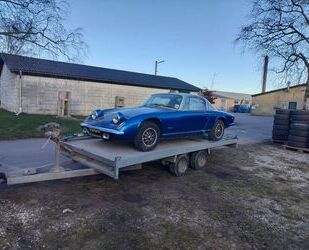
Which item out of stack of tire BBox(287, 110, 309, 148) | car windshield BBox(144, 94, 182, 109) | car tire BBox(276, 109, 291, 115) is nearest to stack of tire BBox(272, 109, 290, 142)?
car tire BBox(276, 109, 291, 115)

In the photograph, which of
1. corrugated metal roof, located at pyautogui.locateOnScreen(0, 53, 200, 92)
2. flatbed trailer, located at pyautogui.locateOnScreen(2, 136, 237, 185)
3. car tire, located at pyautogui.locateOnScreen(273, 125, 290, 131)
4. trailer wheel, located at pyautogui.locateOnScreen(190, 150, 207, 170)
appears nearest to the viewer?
flatbed trailer, located at pyautogui.locateOnScreen(2, 136, 237, 185)

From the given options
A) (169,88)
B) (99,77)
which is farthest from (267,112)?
(99,77)

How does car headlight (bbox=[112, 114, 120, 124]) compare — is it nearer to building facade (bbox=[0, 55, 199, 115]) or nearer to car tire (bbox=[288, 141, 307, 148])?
car tire (bbox=[288, 141, 307, 148])

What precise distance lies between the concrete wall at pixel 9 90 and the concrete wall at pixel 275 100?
105 feet

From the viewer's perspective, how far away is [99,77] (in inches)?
843

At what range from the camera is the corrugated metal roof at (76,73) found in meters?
18.2

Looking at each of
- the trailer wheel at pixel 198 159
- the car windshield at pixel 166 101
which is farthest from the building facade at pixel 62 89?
the trailer wheel at pixel 198 159

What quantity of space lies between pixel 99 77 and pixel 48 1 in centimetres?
626

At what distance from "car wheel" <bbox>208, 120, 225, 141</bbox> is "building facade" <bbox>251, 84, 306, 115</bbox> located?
3177cm

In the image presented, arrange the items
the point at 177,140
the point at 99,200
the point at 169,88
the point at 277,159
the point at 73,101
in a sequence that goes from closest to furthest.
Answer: the point at 99,200, the point at 177,140, the point at 277,159, the point at 73,101, the point at 169,88

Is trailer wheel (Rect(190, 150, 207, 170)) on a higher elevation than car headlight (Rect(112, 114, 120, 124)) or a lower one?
lower

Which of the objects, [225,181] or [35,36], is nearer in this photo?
[225,181]

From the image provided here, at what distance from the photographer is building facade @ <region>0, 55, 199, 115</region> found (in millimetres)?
17797

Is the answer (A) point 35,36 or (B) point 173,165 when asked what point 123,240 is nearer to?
(B) point 173,165
